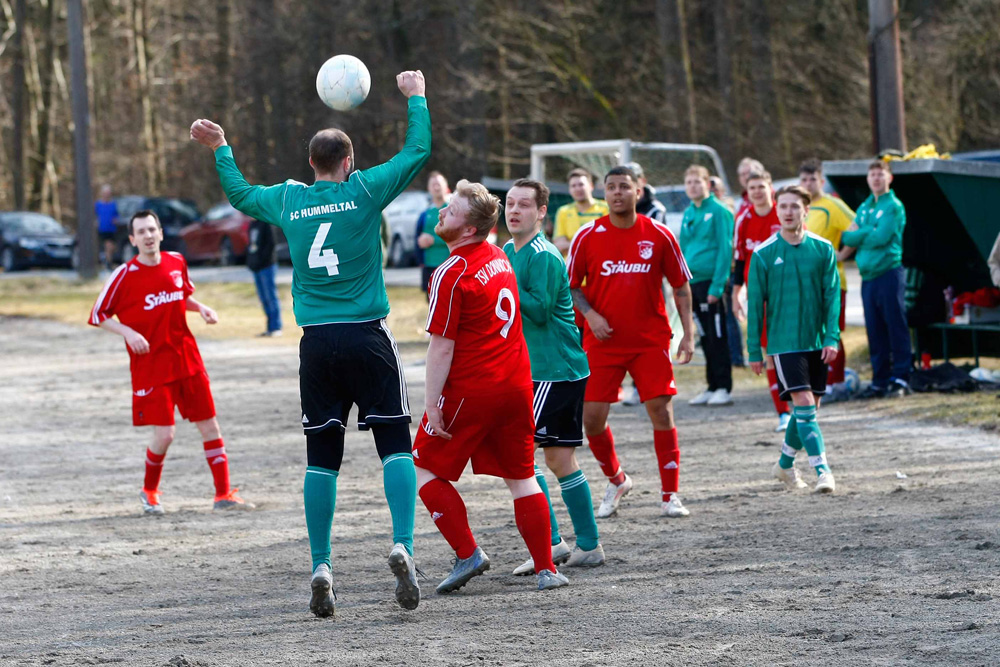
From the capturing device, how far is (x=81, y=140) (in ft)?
96.3

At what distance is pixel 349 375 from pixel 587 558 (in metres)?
1.65

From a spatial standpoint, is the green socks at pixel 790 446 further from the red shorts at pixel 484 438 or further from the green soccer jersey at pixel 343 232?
the green soccer jersey at pixel 343 232

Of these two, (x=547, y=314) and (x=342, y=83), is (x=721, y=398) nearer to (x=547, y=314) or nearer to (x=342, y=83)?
(x=547, y=314)

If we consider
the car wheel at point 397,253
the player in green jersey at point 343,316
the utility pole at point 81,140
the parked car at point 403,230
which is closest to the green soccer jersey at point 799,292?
the player in green jersey at point 343,316

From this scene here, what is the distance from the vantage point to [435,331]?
5652 mm

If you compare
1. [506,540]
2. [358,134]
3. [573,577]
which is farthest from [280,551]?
[358,134]

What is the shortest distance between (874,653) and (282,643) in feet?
7.68

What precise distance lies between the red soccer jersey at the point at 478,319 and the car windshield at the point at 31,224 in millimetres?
34876

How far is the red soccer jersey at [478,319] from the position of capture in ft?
18.5

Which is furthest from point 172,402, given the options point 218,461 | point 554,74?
point 554,74

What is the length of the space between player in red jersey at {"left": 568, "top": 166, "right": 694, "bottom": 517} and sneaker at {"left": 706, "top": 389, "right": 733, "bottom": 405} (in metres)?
4.78

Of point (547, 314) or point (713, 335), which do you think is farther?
point (713, 335)

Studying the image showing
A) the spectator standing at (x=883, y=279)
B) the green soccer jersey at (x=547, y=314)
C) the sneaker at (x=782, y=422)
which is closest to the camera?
the green soccer jersey at (x=547, y=314)

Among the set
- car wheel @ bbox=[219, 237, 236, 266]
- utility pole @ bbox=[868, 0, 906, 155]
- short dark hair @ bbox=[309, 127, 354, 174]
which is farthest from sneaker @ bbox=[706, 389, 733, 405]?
car wheel @ bbox=[219, 237, 236, 266]
